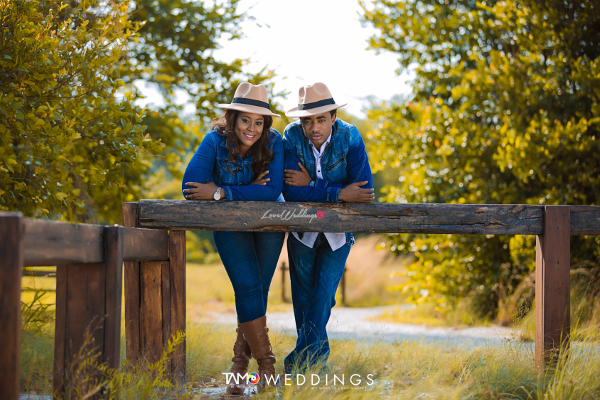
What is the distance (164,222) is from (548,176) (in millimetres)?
4961

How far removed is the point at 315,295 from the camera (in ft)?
12.2

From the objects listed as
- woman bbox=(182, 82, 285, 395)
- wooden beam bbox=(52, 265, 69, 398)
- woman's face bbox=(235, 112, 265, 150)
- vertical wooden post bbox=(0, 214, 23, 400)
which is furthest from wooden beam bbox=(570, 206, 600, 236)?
vertical wooden post bbox=(0, 214, 23, 400)

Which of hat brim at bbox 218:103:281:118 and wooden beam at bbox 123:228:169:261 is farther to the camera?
hat brim at bbox 218:103:281:118

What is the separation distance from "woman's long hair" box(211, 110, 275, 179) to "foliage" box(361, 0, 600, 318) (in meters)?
3.81

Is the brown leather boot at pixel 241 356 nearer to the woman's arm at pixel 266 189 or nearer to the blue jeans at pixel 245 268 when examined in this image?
the blue jeans at pixel 245 268

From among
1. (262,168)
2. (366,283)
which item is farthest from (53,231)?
(366,283)

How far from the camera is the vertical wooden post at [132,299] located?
3502 mm

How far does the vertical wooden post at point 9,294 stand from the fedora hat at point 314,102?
202 centimetres

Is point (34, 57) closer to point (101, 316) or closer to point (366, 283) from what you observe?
point (101, 316)

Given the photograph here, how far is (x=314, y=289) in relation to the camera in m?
3.76

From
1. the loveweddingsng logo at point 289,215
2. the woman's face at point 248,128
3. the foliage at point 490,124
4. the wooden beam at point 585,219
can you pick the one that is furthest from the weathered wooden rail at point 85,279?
the foliage at point 490,124

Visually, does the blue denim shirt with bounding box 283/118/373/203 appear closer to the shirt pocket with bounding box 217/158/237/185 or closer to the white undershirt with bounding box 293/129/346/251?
the white undershirt with bounding box 293/129/346/251

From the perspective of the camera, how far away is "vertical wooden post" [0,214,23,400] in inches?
81.0

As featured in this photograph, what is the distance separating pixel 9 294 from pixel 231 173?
1782 millimetres
